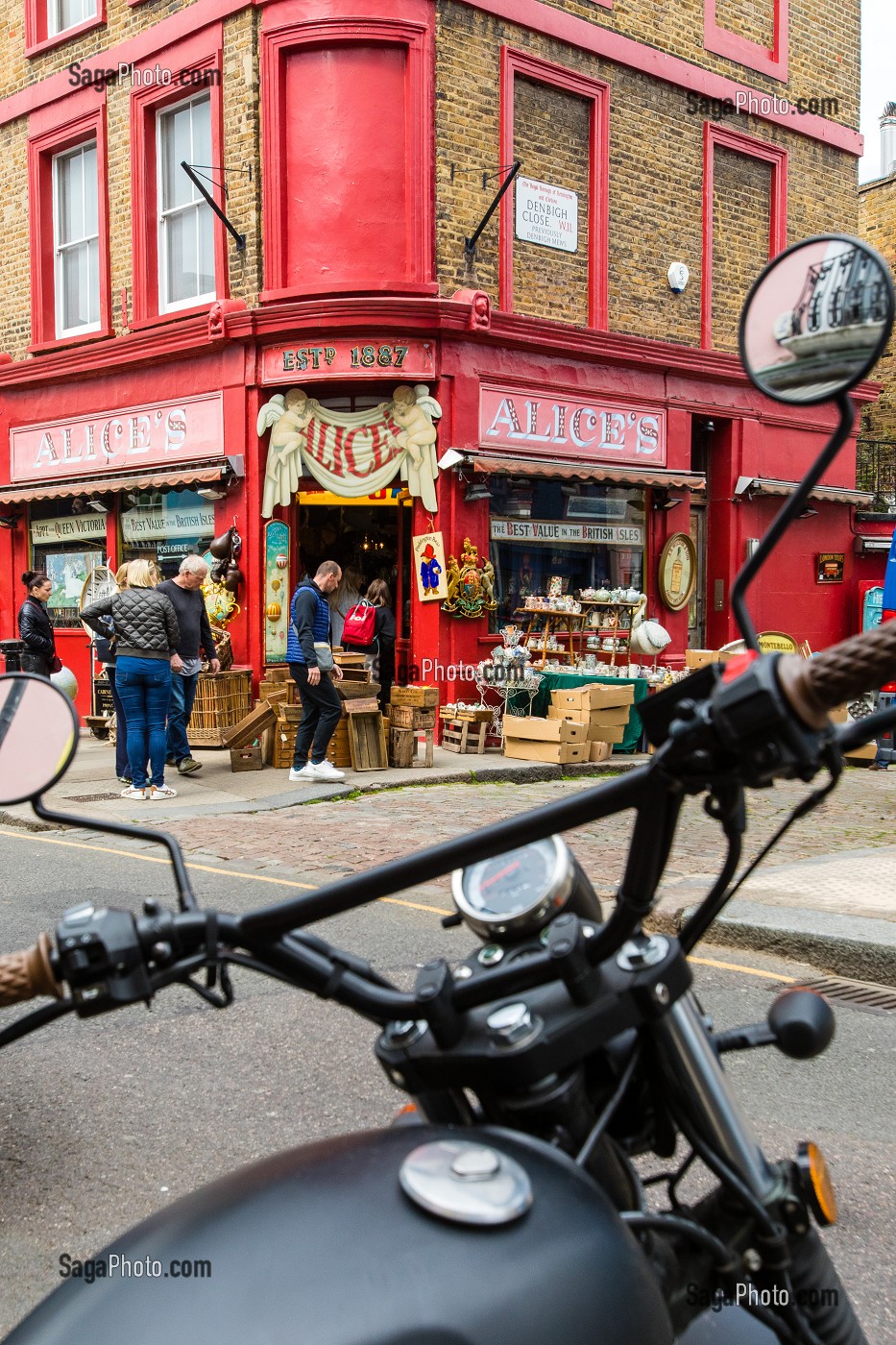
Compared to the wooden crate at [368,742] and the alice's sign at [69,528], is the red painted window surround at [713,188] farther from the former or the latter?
the alice's sign at [69,528]

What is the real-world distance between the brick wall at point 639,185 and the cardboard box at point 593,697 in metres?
4.77

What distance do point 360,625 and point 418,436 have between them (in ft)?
7.14

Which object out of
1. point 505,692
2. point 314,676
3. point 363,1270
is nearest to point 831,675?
point 363,1270

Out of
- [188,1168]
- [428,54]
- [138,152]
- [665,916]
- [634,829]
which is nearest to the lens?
[634,829]

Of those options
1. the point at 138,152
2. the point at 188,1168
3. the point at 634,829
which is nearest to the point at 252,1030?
the point at 188,1168

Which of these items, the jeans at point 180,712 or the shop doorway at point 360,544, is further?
the shop doorway at point 360,544

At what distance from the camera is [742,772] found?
1201mm

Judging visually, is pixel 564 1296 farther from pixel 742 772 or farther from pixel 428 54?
pixel 428 54

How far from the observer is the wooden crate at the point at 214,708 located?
40.7ft

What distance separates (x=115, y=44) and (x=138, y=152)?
159cm

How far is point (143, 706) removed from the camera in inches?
405

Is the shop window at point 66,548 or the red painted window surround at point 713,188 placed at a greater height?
the red painted window surround at point 713,188

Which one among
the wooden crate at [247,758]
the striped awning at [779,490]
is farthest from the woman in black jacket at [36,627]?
the striped awning at [779,490]

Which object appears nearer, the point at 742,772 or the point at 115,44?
the point at 742,772
